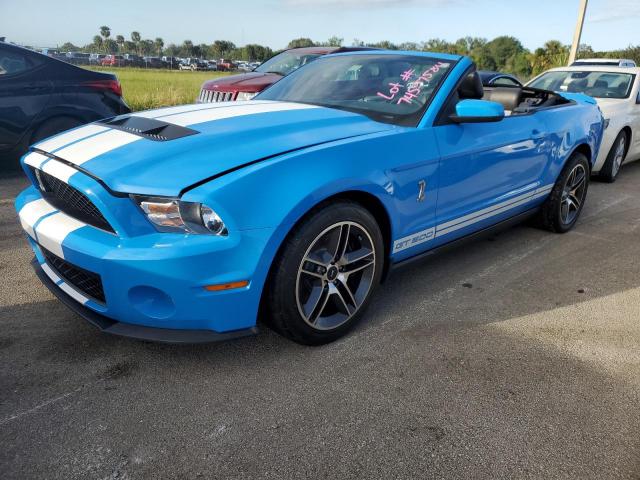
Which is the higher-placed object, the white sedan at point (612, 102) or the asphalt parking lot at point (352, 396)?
the white sedan at point (612, 102)

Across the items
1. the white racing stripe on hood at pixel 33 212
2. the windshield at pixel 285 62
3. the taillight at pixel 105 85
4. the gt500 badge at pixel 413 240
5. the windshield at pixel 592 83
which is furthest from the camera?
the windshield at pixel 285 62

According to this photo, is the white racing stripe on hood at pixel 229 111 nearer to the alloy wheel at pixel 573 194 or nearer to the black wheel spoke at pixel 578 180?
the alloy wheel at pixel 573 194

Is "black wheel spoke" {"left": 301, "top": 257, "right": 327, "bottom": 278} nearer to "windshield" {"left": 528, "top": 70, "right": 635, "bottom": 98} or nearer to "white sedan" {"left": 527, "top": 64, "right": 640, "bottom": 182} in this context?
"white sedan" {"left": 527, "top": 64, "right": 640, "bottom": 182}

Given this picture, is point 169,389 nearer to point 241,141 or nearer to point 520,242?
point 241,141

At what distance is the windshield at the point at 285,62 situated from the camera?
338 inches

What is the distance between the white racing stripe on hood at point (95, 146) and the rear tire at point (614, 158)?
20.2 feet

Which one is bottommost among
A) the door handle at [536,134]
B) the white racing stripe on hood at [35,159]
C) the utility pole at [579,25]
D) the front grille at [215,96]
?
the front grille at [215,96]

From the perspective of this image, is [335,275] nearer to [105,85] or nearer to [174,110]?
[174,110]

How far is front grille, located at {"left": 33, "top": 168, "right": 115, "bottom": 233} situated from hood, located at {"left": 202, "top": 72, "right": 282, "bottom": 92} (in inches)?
205

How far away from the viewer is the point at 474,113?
2.98m

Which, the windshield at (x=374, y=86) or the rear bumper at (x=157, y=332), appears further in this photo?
the windshield at (x=374, y=86)

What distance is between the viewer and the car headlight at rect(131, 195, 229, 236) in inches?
81.6

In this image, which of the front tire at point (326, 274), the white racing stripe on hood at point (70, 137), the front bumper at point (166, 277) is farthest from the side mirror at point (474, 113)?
the white racing stripe on hood at point (70, 137)

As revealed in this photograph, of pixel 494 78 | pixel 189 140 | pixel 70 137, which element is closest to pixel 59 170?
pixel 70 137
